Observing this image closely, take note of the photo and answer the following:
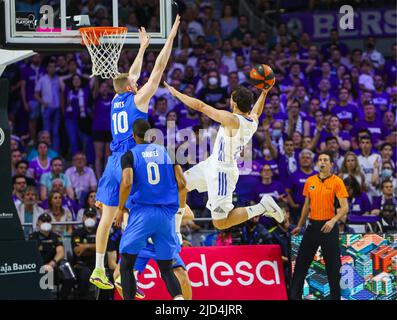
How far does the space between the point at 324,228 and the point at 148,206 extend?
3.73 metres

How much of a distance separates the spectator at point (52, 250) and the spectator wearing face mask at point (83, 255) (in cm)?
18

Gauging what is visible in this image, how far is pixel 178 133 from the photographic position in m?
19.9

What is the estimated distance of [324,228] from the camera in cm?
1575

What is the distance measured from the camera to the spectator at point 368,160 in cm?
1909

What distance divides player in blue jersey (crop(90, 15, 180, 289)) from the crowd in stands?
270cm

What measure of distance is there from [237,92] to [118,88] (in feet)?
5.10

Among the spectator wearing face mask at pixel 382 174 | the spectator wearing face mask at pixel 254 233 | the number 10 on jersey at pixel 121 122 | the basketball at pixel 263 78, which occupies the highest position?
the basketball at pixel 263 78

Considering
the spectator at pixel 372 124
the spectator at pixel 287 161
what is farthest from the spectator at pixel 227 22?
the spectator at pixel 287 161

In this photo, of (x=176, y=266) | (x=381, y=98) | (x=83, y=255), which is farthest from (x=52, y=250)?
(x=381, y=98)

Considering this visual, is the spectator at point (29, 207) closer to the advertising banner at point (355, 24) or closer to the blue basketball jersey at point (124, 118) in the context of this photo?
the blue basketball jersey at point (124, 118)

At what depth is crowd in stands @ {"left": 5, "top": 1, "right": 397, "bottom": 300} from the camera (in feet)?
60.0

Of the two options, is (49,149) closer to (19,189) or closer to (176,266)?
(19,189)

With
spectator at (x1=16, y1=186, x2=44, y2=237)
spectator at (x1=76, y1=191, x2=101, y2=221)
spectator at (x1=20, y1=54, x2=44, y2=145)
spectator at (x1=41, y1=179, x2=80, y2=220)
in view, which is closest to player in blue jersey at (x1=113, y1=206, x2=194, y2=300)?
spectator at (x1=76, y1=191, x2=101, y2=221)

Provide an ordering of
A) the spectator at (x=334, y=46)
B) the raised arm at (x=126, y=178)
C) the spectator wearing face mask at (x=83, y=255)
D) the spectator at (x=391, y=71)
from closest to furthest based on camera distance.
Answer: the raised arm at (x=126, y=178), the spectator wearing face mask at (x=83, y=255), the spectator at (x=391, y=71), the spectator at (x=334, y=46)
